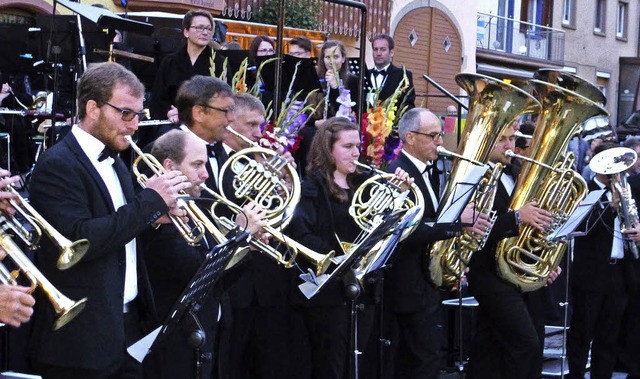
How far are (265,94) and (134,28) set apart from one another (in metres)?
1.18

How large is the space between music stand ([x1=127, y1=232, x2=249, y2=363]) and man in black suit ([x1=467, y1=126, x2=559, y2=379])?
3.18 meters

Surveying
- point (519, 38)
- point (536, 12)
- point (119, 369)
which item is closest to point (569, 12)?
point (536, 12)

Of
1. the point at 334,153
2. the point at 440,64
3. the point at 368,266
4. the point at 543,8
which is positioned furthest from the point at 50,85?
the point at 543,8

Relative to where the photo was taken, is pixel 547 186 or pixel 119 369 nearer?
pixel 119 369

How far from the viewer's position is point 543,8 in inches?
1366

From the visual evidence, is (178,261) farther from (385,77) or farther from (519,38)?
(519,38)

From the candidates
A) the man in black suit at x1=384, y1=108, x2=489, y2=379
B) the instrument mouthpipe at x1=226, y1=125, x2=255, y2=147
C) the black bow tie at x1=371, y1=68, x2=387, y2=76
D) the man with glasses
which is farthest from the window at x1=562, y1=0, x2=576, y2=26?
the instrument mouthpipe at x1=226, y1=125, x2=255, y2=147

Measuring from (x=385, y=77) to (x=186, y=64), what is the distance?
250cm

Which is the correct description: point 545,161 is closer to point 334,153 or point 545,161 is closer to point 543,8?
point 334,153

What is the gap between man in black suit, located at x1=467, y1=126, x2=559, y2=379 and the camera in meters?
7.41

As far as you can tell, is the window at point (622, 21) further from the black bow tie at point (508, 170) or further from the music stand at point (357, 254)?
the music stand at point (357, 254)

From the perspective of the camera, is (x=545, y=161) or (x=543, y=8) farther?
(x=543, y=8)

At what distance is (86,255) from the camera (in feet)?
14.8

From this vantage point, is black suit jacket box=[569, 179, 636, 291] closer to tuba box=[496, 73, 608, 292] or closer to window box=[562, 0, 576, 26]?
tuba box=[496, 73, 608, 292]
